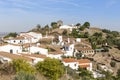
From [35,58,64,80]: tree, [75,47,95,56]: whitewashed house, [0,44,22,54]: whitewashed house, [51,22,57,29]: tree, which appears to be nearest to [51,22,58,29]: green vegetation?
[51,22,57,29]: tree

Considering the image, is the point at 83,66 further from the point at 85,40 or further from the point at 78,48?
the point at 85,40

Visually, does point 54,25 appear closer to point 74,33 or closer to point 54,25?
point 54,25

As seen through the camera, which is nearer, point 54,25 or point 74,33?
point 74,33

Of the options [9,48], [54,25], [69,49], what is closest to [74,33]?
[54,25]

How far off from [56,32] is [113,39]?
1617 centimetres

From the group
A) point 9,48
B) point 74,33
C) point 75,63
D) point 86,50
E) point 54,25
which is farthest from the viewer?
point 54,25

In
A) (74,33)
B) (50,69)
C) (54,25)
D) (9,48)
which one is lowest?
(74,33)

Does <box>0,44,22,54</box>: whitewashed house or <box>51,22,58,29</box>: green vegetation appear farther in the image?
<box>51,22,58,29</box>: green vegetation

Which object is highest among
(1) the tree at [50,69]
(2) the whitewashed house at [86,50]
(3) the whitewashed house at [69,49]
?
(1) the tree at [50,69]

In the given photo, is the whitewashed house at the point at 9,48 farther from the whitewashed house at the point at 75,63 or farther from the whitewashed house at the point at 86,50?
the whitewashed house at the point at 86,50

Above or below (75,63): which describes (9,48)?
above

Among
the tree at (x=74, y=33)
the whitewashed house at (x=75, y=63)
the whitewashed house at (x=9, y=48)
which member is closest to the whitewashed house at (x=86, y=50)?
the tree at (x=74, y=33)

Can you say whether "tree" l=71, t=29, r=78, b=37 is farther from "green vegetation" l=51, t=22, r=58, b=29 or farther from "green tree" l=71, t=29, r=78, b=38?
"green vegetation" l=51, t=22, r=58, b=29

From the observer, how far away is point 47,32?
252 ft
